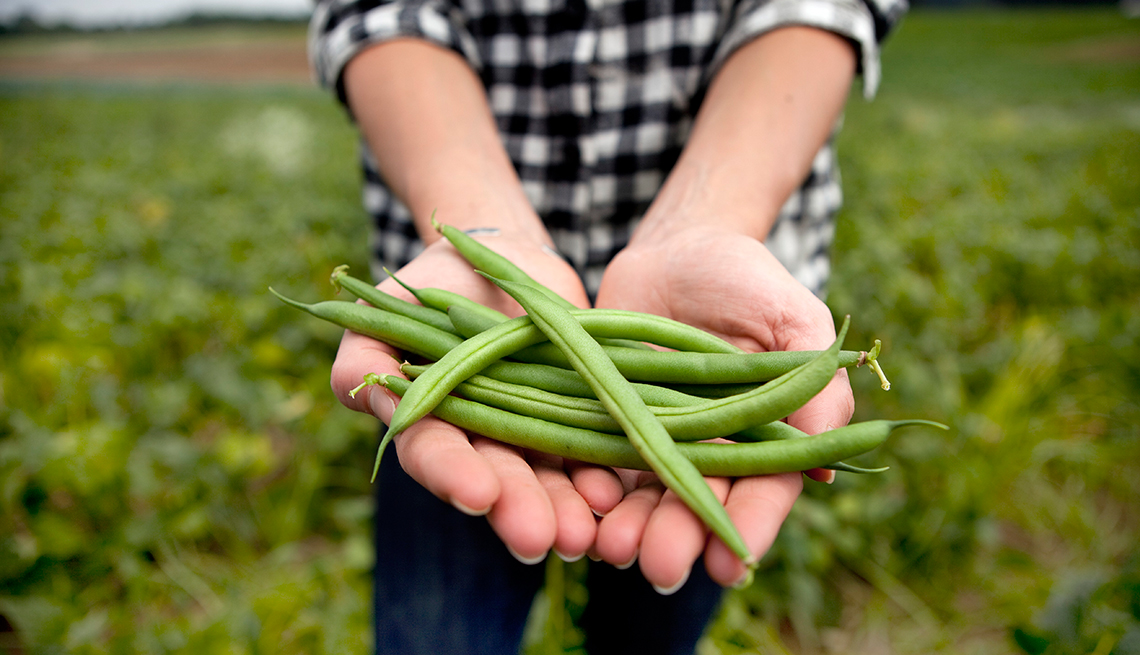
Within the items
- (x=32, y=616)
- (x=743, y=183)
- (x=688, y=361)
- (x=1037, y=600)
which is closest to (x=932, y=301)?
(x=1037, y=600)

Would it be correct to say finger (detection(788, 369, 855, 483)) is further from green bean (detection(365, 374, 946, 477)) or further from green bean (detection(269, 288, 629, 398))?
green bean (detection(269, 288, 629, 398))

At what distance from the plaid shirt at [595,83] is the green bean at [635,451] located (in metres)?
1.07

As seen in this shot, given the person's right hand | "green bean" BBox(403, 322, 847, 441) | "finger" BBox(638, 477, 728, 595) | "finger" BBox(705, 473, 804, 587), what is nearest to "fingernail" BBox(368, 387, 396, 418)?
the person's right hand

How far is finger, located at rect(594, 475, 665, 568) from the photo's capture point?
4.68 ft

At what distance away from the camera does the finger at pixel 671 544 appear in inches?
52.3

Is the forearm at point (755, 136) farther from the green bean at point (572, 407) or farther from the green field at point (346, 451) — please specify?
the green field at point (346, 451)

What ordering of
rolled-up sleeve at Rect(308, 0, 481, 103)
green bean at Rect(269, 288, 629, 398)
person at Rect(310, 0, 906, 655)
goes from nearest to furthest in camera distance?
green bean at Rect(269, 288, 629, 398) < person at Rect(310, 0, 906, 655) < rolled-up sleeve at Rect(308, 0, 481, 103)

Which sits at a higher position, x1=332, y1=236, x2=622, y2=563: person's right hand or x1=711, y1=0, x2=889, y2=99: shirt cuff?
x1=711, y1=0, x2=889, y2=99: shirt cuff

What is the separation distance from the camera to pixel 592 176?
252cm

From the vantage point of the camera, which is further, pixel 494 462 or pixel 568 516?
pixel 494 462

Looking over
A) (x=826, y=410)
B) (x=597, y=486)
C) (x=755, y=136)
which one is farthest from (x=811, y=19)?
A: (x=597, y=486)

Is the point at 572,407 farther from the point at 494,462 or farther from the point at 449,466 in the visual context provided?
the point at 449,466

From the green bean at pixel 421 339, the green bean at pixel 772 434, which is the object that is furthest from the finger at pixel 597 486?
the green bean at pixel 772 434

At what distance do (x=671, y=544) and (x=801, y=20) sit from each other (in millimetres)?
1972
